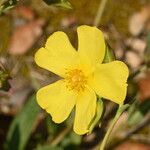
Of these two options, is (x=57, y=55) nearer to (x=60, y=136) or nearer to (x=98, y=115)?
(x=98, y=115)

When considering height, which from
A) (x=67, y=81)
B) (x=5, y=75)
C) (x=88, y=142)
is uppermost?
(x=5, y=75)

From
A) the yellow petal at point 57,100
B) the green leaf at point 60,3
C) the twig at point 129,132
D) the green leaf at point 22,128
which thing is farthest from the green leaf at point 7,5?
the twig at point 129,132

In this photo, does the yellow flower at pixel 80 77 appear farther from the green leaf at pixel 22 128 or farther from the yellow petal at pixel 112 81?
the green leaf at pixel 22 128

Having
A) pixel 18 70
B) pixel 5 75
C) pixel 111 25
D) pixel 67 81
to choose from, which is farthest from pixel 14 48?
pixel 5 75

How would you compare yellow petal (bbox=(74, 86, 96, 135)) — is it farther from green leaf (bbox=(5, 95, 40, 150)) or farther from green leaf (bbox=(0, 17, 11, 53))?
green leaf (bbox=(0, 17, 11, 53))

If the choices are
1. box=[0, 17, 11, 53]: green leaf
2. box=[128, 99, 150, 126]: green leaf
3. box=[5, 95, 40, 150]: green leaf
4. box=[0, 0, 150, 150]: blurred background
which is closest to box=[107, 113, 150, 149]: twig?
box=[0, 0, 150, 150]: blurred background

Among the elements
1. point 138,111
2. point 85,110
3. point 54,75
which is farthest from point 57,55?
point 54,75

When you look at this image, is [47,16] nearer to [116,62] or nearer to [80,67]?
[80,67]
